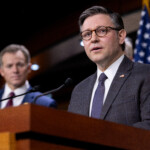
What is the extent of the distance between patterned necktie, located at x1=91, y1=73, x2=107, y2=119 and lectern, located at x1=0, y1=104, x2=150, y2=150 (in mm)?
557

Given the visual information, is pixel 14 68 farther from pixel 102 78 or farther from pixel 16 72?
pixel 102 78

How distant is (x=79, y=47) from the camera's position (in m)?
7.39

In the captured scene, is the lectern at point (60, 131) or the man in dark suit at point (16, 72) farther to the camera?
the man in dark suit at point (16, 72)

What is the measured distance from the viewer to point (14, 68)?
137 inches

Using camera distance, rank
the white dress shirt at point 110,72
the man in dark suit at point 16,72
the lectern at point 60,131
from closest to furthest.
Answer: the lectern at point 60,131
the white dress shirt at point 110,72
the man in dark suit at point 16,72

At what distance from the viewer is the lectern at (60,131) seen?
1244mm

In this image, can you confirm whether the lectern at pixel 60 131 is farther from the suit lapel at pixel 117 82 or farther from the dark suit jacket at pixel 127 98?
the suit lapel at pixel 117 82

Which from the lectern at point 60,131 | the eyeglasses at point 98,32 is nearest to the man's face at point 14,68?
the eyeglasses at point 98,32

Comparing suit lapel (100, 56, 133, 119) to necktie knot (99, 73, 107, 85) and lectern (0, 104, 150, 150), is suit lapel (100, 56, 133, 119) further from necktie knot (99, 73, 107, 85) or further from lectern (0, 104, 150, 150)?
lectern (0, 104, 150, 150)

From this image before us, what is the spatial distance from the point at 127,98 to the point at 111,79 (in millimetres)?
231

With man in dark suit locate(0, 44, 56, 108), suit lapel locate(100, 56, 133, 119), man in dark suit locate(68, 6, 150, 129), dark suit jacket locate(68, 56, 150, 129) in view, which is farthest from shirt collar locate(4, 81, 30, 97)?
suit lapel locate(100, 56, 133, 119)

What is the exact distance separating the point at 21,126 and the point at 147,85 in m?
0.96

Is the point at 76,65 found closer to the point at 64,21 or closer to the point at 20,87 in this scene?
the point at 64,21

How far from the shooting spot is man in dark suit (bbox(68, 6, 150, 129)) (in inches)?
77.5
